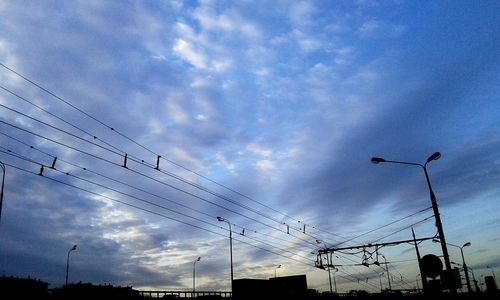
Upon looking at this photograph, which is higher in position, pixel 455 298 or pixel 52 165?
pixel 52 165

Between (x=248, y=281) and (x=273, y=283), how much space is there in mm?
8303

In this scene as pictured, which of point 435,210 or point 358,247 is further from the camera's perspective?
point 358,247

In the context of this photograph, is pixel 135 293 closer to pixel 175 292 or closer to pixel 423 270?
pixel 175 292

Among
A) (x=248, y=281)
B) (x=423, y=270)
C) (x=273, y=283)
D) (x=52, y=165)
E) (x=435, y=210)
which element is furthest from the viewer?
(x=273, y=283)

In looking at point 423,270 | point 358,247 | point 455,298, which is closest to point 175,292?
point 358,247

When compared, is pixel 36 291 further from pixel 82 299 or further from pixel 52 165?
pixel 52 165

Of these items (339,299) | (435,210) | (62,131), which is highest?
(62,131)

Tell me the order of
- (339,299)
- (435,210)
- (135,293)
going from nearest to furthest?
(435,210) < (135,293) < (339,299)

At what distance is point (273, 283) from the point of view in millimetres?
71438

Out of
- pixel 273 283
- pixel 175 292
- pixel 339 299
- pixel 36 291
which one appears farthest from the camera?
pixel 273 283

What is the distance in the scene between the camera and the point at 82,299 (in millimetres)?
31453

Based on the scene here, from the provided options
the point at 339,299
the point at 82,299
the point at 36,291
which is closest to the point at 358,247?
the point at 339,299

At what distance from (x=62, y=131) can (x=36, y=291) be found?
19.4 metres

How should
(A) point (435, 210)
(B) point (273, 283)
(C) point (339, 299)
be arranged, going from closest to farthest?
(A) point (435, 210) → (C) point (339, 299) → (B) point (273, 283)
